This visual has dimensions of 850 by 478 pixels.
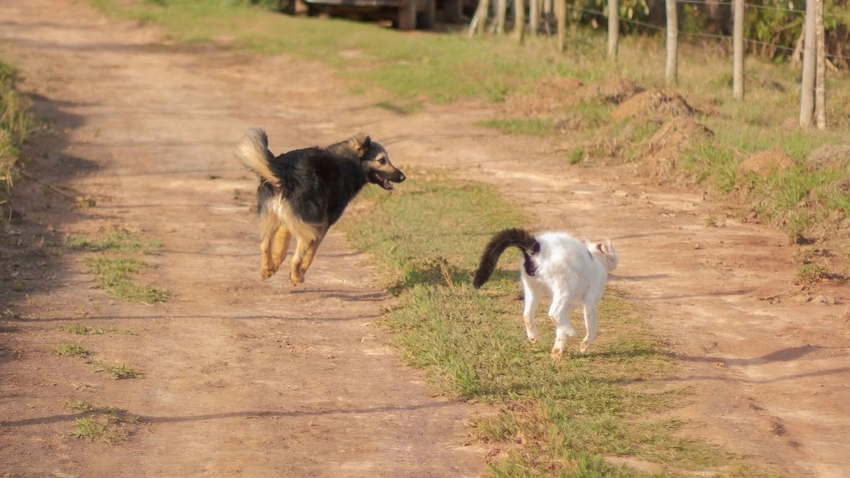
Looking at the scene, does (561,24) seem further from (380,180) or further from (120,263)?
(120,263)

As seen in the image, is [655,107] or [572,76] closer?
[655,107]

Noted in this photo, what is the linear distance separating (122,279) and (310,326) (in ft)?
6.05

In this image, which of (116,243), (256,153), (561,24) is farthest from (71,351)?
(561,24)

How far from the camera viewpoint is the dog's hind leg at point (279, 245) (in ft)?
30.1

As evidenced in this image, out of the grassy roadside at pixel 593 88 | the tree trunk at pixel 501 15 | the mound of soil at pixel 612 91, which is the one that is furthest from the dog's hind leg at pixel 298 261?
the tree trunk at pixel 501 15

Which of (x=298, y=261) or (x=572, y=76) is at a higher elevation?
(x=572, y=76)

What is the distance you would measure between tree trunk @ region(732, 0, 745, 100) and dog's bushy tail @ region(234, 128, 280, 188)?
8460 mm

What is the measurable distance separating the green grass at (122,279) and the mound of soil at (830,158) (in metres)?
6.32

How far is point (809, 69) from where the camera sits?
12.8 meters

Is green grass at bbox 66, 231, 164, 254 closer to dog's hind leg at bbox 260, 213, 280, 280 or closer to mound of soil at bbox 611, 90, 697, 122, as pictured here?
dog's hind leg at bbox 260, 213, 280, 280

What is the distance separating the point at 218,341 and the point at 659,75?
36.2 feet

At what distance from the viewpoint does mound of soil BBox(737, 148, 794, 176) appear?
11.1 metres

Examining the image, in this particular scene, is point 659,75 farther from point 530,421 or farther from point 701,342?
point 530,421

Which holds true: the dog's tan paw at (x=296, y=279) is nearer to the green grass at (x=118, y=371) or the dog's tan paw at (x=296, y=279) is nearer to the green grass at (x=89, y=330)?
the green grass at (x=89, y=330)
